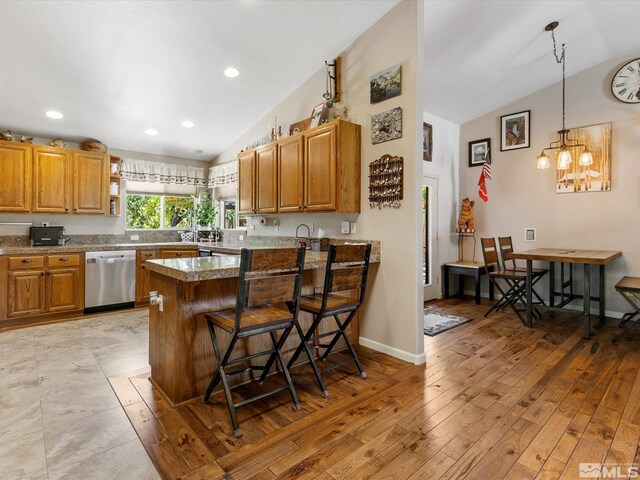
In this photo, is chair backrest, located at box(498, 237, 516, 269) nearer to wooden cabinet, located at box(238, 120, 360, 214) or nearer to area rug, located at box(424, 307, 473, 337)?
area rug, located at box(424, 307, 473, 337)

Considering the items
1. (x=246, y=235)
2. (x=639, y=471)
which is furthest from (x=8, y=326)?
(x=639, y=471)

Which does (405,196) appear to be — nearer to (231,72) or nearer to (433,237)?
(231,72)

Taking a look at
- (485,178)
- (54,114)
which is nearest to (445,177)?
(485,178)

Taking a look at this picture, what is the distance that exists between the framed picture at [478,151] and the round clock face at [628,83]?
157 centimetres

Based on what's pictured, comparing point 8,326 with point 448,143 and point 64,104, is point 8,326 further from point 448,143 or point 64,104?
point 448,143

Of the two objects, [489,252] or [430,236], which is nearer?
[489,252]

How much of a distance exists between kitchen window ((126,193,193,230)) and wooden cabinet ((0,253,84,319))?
1.31 meters

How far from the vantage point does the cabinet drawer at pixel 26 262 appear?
4007 millimetres

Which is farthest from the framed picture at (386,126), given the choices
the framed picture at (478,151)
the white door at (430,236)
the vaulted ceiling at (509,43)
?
the framed picture at (478,151)

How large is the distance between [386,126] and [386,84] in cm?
37

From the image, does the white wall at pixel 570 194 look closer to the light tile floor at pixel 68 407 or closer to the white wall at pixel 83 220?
the light tile floor at pixel 68 407

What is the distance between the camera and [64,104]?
4012 millimetres

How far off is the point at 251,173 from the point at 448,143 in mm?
3258

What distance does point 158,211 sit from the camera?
19.5 ft
